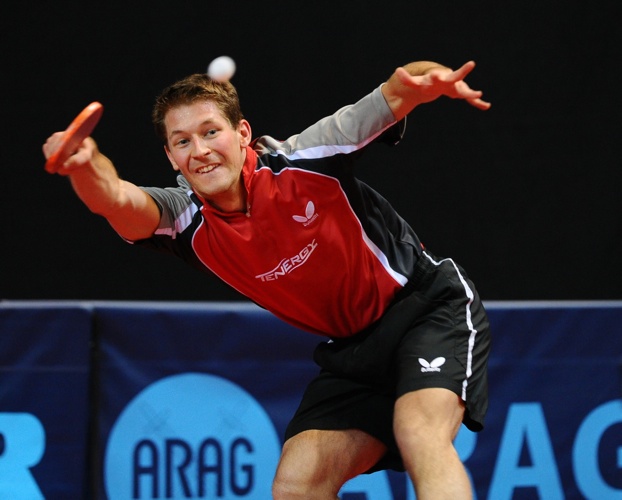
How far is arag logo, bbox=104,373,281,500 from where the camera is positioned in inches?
158

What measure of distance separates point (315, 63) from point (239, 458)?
2272mm

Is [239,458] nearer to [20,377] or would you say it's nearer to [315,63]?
[20,377]

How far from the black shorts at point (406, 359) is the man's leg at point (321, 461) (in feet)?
0.11

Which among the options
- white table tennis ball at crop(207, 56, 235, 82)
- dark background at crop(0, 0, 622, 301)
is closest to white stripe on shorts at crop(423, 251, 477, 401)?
white table tennis ball at crop(207, 56, 235, 82)

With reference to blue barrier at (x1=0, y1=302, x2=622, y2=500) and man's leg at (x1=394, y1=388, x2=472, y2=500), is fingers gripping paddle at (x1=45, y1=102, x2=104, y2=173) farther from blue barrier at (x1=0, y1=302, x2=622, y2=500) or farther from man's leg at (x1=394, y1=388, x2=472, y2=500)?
blue barrier at (x1=0, y1=302, x2=622, y2=500)

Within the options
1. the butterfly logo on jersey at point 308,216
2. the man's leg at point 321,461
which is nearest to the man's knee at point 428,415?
the man's leg at point 321,461

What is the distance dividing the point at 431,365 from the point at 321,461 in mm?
468

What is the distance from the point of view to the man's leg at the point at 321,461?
3158 millimetres

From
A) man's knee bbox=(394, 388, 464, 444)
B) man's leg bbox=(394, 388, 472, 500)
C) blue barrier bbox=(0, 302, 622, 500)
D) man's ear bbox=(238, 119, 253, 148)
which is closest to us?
man's leg bbox=(394, 388, 472, 500)

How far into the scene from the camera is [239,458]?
410 cm

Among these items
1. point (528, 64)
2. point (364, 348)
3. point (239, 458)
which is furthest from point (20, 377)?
point (528, 64)

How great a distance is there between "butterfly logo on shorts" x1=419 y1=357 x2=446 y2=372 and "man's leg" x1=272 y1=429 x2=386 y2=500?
37cm

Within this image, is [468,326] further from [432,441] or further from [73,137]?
[73,137]

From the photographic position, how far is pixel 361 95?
18.0 ft
